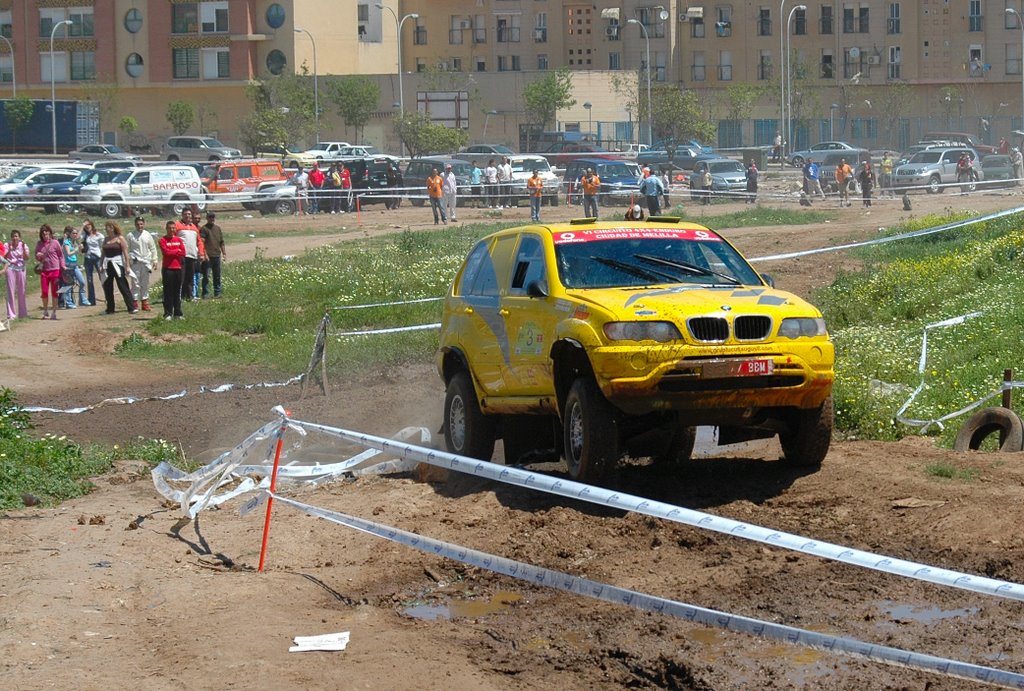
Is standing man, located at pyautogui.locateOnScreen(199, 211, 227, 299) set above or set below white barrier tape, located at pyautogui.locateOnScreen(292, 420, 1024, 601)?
above

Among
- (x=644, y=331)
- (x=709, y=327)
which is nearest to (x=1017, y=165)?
(x=709, y=327)

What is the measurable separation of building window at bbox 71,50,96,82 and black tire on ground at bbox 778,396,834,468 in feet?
289

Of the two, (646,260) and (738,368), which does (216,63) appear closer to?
(646,260)

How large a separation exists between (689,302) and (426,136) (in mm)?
65907

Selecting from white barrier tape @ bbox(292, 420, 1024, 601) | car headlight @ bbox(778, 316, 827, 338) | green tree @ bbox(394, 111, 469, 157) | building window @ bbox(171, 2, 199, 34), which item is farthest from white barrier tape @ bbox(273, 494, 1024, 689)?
building window @ bbox(171, 2, 199, 34)

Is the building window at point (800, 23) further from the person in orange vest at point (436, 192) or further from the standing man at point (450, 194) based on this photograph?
the person in orange vest at point (436, 192)

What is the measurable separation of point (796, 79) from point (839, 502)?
78.4m

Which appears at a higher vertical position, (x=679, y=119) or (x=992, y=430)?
(x=679, y=119)

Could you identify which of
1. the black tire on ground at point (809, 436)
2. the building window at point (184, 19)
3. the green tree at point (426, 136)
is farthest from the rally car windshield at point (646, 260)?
the building window at point (184, 19)

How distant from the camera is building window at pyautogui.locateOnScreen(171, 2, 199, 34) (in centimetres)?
8944

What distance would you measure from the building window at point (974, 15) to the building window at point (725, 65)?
1473cm

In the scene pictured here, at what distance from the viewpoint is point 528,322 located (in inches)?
397

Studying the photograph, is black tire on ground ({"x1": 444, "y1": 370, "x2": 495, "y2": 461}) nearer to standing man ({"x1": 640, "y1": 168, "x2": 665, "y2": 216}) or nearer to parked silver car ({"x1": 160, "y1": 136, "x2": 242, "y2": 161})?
standing man ({"x1": 640, "y1": 168, "x2": 665, "y2": 216})

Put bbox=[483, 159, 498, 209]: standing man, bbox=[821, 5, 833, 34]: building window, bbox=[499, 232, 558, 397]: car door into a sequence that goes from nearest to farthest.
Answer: bbox=[499, 232, 558, 397]: car door, bbox=[483, 159, 498, 209]: standing man, bbox=[821, 5, 833, 34]: building window
